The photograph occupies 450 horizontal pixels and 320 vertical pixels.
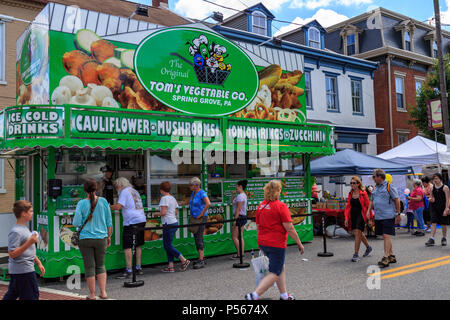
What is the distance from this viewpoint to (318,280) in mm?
7160

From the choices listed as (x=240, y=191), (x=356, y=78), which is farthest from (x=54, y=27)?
(x=356, y=78)

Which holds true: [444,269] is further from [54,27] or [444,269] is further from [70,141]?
[54,27]

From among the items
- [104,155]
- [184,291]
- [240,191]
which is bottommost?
[184,291]

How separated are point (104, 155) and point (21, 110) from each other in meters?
2.20

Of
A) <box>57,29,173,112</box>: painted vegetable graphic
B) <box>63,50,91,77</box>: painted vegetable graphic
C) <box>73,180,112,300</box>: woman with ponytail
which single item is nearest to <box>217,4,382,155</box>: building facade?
<box>57,29,173,112</box>: painted vegetable graphic

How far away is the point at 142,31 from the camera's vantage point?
9.16 meters

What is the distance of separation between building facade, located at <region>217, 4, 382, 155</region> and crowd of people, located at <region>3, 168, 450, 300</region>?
11.3m

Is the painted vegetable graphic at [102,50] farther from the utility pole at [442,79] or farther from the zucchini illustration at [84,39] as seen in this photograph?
the utility pole at [442,79]

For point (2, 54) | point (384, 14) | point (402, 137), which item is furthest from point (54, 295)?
point (384, 14)

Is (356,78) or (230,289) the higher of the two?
(356,78)

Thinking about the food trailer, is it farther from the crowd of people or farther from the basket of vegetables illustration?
the crowd of people

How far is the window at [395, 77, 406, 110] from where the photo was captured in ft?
82.6

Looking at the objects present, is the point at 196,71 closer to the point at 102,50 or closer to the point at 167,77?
the point at 167,77
